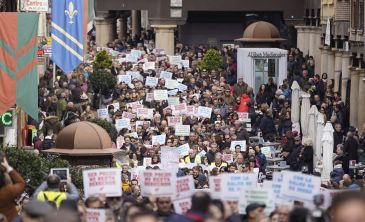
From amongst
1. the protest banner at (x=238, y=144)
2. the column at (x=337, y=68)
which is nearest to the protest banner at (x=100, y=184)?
the protest banner at (x=238, y=144)

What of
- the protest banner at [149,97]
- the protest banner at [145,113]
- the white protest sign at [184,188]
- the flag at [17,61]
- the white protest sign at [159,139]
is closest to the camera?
the white protest sign at [184,188]

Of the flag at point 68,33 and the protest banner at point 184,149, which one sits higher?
the flag at point 68,33

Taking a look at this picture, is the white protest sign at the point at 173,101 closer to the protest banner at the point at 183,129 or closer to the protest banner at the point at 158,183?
the protest banner at the point at 183,129

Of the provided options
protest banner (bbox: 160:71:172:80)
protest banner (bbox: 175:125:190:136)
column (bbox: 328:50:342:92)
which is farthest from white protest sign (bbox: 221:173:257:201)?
column (bbox: 328:50:342:92)

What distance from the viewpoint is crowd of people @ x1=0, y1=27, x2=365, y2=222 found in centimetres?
1853

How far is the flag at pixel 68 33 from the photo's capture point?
1502 inches

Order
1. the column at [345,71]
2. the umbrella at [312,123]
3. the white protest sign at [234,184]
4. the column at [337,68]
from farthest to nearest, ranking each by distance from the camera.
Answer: the column at [337,68] → the column at [345,71] → the umbrella at [312,123] → the white protest sign at [234,184]

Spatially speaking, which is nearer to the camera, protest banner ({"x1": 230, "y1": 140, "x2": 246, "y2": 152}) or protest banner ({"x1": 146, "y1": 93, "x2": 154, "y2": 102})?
protest banner ({"x1": 230, "y1": 140, "x2": 246, "y2": 152})

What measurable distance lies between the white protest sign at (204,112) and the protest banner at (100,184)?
80.9ft

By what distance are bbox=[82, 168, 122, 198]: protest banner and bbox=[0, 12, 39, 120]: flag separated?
336 inches

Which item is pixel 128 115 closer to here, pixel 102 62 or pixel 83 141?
pixel 102 62

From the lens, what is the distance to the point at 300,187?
18578 mm

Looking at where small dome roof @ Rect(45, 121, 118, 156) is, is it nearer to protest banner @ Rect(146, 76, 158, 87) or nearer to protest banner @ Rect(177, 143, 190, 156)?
protest banner @ Rect(177, 143, 190, 156)

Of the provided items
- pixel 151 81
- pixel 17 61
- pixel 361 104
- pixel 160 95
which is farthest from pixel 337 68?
pixel 17 61
